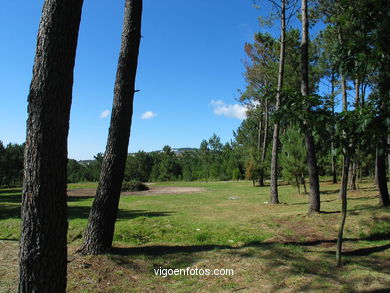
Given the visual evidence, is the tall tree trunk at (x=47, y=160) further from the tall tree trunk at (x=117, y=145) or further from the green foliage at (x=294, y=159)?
the green foliage at (x=294, y=159)

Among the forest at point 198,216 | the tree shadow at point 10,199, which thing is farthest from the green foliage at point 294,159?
the tree shadow at point 10,199

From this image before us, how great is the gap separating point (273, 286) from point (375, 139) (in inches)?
88.1

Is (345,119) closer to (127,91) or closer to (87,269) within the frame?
(127,91)

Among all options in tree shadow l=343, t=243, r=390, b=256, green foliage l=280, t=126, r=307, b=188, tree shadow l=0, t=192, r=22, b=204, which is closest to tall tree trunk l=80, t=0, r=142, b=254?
tree shadow l=343, t=243, r=390, b=256

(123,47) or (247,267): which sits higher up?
(123,47)

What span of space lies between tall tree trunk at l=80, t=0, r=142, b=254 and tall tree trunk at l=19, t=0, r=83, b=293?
1946 millimetres

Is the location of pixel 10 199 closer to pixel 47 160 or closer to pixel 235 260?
pixel 235 260

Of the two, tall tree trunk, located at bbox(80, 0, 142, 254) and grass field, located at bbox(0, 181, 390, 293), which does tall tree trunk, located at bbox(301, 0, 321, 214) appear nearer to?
grass field, located at bbox(0, 181, 390, 293)

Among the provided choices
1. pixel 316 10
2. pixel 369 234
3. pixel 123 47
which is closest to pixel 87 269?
pixel 123 47

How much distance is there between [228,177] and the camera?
42.8m

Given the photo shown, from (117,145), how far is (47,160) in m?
2.17

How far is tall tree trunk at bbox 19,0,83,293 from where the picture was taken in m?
2.42

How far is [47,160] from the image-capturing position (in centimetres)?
246

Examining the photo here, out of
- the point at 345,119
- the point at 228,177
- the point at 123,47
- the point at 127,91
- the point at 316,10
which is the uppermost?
the point at 316,10
